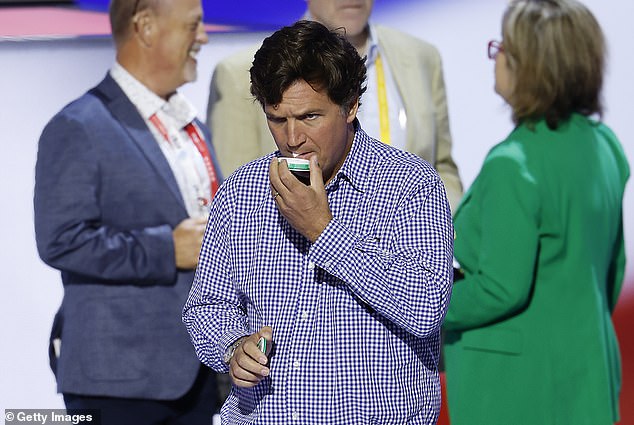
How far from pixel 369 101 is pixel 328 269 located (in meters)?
1.73

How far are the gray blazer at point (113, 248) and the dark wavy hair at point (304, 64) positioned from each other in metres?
1.25

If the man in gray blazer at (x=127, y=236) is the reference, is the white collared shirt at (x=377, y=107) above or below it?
above

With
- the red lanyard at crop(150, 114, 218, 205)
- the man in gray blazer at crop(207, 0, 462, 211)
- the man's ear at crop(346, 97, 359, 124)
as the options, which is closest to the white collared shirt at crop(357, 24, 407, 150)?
the man in gray blazer at crop(207, 0, 462, 211)

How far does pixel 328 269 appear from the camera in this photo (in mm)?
2092

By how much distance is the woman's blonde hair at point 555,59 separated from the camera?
3.32 m

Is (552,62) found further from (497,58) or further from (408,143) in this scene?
(408,143)

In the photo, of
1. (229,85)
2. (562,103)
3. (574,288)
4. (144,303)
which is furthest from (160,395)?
(562,103)

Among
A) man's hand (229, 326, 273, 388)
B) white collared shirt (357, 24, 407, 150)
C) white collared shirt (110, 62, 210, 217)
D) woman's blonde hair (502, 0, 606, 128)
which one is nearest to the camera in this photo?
man's hand (229, 326, 273, 388)

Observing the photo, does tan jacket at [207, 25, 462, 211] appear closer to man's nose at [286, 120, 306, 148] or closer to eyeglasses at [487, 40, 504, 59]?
eyeglasses at [487, 40, 504, 59]

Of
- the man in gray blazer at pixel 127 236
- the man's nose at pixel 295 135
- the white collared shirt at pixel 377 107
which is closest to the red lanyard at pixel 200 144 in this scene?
the man in gray blazer at pixel 127 236

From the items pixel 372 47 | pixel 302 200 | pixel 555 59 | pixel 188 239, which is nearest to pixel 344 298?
pixel 302 200

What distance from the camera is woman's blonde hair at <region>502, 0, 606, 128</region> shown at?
3320 mm

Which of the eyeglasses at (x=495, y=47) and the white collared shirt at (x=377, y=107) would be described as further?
the white collared shirt at (x=377, y=107)

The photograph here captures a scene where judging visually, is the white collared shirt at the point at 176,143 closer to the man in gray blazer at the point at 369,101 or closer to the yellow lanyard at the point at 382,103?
the man in gray blazer at the point at 369,101
